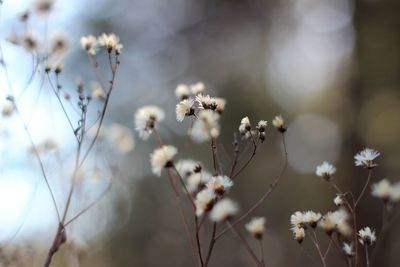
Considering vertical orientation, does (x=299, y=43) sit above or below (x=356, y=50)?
above

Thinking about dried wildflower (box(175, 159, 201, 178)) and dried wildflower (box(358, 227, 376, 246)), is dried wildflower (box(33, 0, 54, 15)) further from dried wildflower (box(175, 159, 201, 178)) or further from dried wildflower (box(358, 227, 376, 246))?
dried wildflower (box(358, 227, 376, 246))

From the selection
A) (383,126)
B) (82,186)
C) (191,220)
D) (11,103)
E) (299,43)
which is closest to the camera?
(11,103)

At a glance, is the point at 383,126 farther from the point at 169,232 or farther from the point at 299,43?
the point at 169,232

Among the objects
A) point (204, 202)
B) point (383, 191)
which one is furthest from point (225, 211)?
point (383, 191)

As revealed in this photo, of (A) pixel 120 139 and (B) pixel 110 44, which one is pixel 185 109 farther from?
(A) pixel 120 139

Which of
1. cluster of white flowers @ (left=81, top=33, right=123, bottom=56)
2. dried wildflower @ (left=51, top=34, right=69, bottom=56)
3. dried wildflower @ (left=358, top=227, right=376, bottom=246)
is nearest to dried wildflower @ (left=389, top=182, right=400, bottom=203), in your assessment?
dried wildflower @ (left=358, top=227, right=376, bottom=246)

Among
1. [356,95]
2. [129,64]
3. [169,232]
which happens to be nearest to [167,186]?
[169,232]
